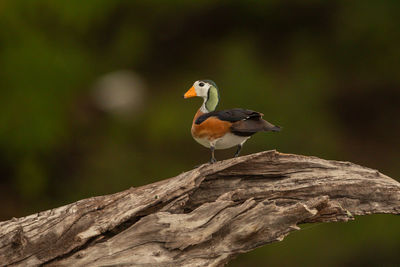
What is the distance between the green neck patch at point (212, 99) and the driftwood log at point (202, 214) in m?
0.29

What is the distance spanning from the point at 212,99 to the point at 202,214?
0.60 meters

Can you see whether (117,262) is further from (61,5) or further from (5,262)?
(61,5)

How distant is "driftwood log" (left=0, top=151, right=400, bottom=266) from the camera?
9.18ft

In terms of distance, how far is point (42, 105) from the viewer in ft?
20.2

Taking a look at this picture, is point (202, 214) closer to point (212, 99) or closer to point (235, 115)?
point (235, 115)

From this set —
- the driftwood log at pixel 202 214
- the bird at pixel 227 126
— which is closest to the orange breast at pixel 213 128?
the bird at pixel 227 126

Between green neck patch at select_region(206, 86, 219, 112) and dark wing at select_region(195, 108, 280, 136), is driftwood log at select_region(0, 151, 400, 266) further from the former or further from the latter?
green neck patch at select_region(206, 86, 219, 112)

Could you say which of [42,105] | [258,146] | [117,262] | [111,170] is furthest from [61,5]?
[117,262]

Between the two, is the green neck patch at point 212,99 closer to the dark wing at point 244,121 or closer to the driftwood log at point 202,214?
the dark wing at point 244,121

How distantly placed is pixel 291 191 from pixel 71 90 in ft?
12.5

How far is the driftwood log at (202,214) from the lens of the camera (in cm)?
280

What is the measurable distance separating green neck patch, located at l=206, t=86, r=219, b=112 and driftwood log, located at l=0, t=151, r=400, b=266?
29 cm

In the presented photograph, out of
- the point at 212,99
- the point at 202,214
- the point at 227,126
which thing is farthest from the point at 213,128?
the point at 202,214

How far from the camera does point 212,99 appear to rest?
3.12m
